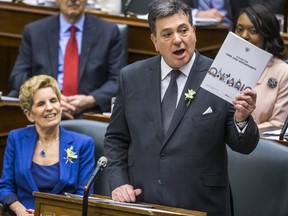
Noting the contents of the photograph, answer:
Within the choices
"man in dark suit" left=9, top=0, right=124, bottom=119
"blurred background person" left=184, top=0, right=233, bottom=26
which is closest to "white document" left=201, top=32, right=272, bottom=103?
"man in dark suit" left=9, top=0, right=124, bottom=119

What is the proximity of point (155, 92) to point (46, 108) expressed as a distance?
1081mm

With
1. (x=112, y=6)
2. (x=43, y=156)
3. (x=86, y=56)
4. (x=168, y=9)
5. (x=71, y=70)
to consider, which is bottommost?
(x=43, y=156)

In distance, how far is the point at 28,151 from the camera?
193 inches

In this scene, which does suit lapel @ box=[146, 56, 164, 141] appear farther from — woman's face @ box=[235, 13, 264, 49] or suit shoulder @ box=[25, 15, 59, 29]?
suit shoulder @ box=[25, 15, 59, 29]

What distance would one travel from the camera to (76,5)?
6449 millimetres

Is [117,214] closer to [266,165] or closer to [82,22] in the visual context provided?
[266,165]

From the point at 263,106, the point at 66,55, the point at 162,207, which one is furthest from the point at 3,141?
the point at 162,207

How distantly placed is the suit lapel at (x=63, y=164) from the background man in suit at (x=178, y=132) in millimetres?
772

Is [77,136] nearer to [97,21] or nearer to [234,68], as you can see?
A: [234,68]

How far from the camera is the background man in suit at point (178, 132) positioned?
152 inches

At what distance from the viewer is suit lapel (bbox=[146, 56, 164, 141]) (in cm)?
394

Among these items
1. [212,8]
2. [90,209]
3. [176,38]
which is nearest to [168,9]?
[176,38]

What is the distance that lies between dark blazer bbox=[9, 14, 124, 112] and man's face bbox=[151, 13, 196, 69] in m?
2.38

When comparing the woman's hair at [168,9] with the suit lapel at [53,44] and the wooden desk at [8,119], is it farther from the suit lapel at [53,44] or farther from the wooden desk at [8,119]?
the suit lapel at [53,44]
